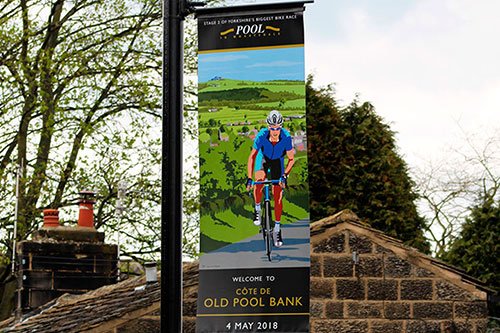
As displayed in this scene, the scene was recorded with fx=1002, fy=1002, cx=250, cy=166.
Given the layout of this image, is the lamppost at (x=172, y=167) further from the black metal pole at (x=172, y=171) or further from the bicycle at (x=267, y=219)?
the bicycle at (x=267, y=219)

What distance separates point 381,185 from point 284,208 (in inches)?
422

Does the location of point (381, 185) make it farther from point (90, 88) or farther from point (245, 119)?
point (245, 119)

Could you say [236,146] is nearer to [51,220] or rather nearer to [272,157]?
[272,157]

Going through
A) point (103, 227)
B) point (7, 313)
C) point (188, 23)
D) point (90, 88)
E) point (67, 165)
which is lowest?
point (7, 313)

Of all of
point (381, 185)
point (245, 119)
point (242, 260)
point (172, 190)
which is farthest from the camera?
point (381, 185)

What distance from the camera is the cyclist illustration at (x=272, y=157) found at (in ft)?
22.2

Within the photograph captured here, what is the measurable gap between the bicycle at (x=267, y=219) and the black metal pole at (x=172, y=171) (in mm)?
1064

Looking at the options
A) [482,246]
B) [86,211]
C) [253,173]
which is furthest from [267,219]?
[482,246]

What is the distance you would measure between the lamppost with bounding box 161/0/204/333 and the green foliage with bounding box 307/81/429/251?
11.2 meters

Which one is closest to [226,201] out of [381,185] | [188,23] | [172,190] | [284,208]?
[284,208]

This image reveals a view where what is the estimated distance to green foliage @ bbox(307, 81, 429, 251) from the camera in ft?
56.5

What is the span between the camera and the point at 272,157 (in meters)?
6.86

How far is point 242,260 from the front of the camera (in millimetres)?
6438

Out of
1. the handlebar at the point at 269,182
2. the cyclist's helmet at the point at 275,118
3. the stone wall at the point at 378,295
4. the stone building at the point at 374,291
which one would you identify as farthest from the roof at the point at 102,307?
the cyclist's helmet at the point at 275,118
